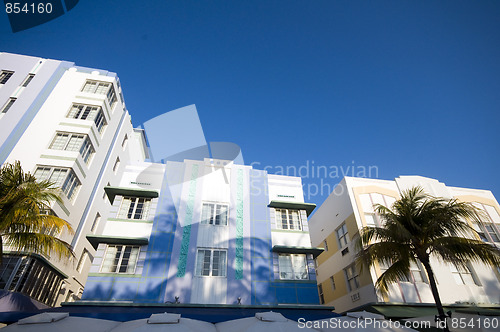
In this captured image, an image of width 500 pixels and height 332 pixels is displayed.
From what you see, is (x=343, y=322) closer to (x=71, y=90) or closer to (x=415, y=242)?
(x=415, y=242)

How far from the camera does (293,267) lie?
1692cm

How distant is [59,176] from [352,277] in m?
22.2

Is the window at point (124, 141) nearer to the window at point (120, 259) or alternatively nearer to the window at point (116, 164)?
the window at point (116, 164)

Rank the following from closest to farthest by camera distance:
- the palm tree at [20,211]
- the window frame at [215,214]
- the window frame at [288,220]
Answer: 1. the palm tree at [20,211]
2. the window frame at [215,214]
3. the window frame at [288,220]

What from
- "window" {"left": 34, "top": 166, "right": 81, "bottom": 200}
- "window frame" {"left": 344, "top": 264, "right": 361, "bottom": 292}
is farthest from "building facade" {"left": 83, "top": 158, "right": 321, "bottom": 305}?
"window frame" {"left": 344, "top": 264, "right": 361, "bottom": 292}

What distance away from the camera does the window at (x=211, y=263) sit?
15.9m

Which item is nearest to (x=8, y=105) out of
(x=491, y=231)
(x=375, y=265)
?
(x=375, y=265)

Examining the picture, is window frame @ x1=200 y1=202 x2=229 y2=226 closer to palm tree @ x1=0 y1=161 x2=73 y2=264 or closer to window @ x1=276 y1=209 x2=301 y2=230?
window @ x1=276 y1=209 x2=301 y2=230

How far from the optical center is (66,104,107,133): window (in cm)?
2273

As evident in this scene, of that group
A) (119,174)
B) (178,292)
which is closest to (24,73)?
(119,174)

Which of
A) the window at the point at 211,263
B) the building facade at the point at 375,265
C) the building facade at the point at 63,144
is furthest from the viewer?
the building facade at the point at 375,265

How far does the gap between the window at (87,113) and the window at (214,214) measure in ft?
42.2

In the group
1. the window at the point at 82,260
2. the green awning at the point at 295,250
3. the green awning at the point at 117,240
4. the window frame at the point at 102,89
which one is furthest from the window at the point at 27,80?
the green awning at the point at 295,250

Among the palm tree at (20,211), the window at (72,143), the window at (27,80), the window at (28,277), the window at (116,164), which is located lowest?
the window at (28,277)
